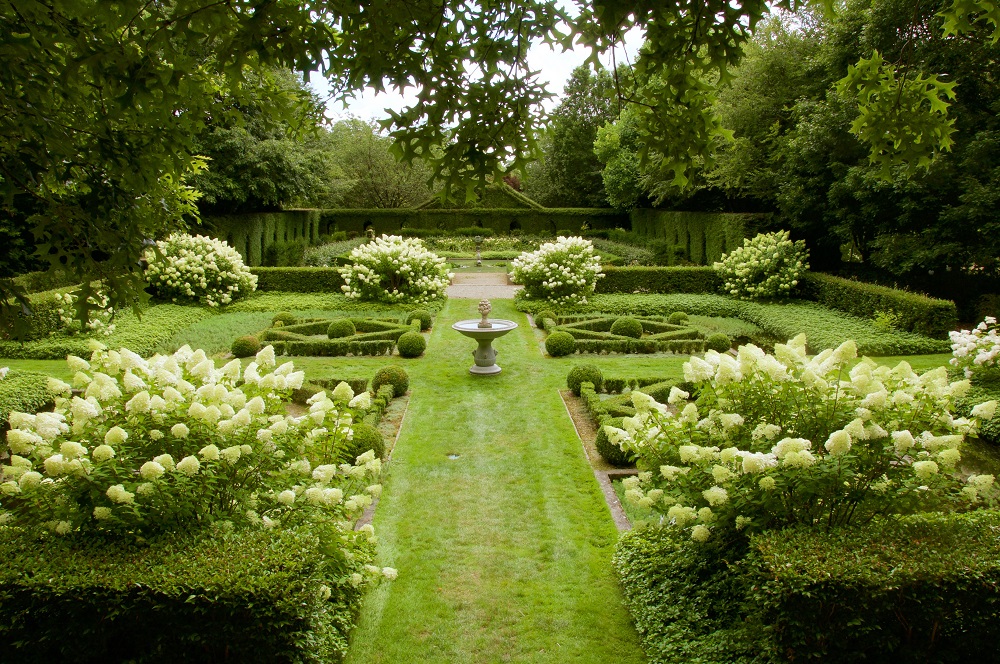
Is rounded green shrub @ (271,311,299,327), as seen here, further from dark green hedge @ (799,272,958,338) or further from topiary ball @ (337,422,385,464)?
dark green hedge @ (799,272,958,338)

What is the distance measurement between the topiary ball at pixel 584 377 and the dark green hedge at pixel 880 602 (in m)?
6.45

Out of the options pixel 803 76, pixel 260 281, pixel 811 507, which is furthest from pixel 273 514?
pixel 803 76

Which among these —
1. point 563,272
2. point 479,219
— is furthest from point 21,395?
point 479,219

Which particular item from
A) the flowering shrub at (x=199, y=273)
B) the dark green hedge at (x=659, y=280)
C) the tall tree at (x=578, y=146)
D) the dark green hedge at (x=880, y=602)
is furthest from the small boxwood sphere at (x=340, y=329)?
the tall tree at (x=578, y=146)

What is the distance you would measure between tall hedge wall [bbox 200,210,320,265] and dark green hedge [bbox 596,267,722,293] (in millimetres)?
12179

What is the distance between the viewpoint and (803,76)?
20.3 meters

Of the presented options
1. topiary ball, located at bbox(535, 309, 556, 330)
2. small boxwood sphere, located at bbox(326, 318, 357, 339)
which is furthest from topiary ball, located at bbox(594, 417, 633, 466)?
topiary ball, located at bbox(535, 309, 556, 330)

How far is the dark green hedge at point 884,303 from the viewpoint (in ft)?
42.7

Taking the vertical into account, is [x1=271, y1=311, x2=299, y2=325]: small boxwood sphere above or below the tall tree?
below

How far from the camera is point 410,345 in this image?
12.6 metres

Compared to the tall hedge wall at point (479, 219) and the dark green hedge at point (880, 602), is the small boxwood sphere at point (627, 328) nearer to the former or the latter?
the dark green hedge at point (880, 602)

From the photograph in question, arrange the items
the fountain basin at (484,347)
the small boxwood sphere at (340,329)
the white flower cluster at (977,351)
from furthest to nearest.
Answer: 1. the small boxwood sphere at (340,329)
2. the fountain basin at (484,347)
3. the white flower cluster at (977,351)

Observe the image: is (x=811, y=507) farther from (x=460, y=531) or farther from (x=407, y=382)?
(x=407, y=382)

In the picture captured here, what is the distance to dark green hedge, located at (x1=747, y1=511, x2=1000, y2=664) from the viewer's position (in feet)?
11.5
